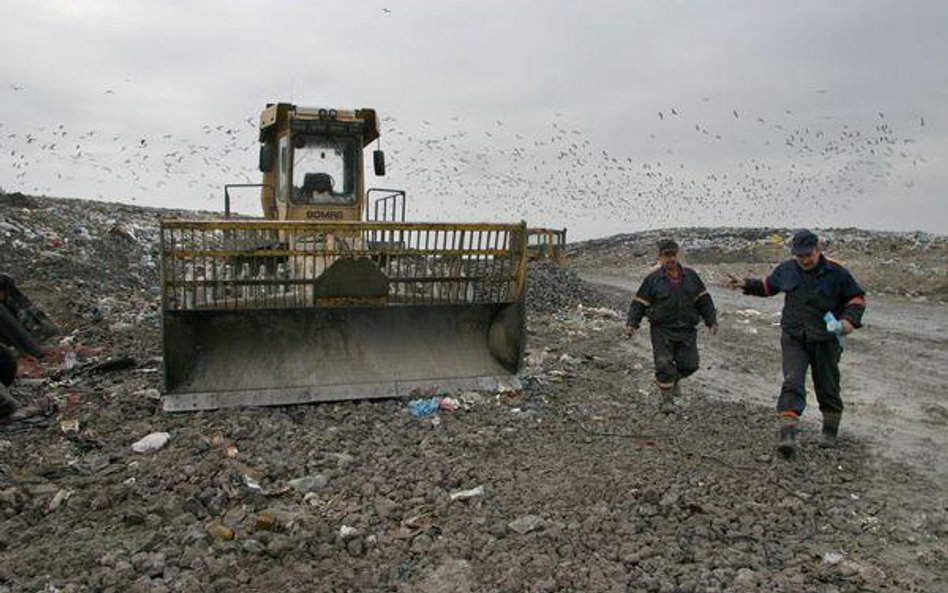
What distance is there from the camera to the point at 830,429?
221 inches

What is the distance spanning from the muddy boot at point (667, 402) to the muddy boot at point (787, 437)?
3.47ft

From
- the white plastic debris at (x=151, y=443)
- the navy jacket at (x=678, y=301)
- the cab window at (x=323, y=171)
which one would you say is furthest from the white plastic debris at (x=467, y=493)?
the cab window at (x=323, y=171)

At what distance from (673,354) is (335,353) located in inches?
104

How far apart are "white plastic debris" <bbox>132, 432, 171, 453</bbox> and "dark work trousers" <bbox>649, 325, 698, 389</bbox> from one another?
3.60 meters

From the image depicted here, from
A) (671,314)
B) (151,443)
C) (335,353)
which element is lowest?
(151,443)

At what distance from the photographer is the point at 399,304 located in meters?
6.54

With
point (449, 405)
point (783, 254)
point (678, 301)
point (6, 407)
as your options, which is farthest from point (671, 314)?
point (783, 254)

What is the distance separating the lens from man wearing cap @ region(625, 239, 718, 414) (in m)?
6.30

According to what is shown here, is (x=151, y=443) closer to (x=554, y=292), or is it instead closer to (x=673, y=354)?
(x=673, y=354)

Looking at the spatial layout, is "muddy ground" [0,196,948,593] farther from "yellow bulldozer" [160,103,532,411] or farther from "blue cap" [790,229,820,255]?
"blue cap" [790,229,820,255]

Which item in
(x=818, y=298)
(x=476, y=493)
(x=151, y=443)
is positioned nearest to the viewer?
(x=476, y=493)

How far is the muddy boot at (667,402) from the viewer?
628 cm

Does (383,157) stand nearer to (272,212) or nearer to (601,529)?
(272,212)

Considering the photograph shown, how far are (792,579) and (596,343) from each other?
677 cm
